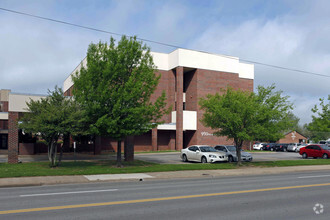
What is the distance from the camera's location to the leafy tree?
744 inches

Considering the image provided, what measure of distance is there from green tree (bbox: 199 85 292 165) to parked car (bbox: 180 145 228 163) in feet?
7.38

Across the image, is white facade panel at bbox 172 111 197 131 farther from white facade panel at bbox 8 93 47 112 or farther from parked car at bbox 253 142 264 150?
white facade panel at bbox 8 93 47 112

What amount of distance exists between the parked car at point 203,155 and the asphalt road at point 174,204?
40.1 feet

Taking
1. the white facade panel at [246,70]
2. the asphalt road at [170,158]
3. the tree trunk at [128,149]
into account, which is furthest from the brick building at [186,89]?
the tree trunk at [128,149]

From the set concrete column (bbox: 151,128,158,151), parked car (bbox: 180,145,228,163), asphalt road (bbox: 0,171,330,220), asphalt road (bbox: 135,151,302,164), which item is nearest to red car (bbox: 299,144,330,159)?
asphalt road (bbox: 135,151,302,164)

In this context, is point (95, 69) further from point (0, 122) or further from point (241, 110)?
point (0, 122)

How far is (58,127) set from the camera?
18.9 metres

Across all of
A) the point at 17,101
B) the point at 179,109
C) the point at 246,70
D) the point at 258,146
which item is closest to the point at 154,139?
the point at 179,109

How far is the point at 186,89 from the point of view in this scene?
153ft

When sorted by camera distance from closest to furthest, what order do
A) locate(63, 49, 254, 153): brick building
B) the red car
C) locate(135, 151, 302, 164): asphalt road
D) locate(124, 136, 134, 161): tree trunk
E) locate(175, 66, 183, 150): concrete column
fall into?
locate(124, 136, 134, 161): tree trunk < locate(135, 151, 302, 164): asphalt road < the red car < locate(175, 66, 183, 150): concrete column < locate(63, 49, 254, 153): brick building

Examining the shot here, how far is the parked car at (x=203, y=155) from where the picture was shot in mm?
24516

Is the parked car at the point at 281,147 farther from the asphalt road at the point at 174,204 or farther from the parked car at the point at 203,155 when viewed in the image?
the asphalt road at the point at 174,204

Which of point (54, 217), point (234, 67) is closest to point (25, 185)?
point (54, 217)

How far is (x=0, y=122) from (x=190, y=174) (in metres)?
40.8
